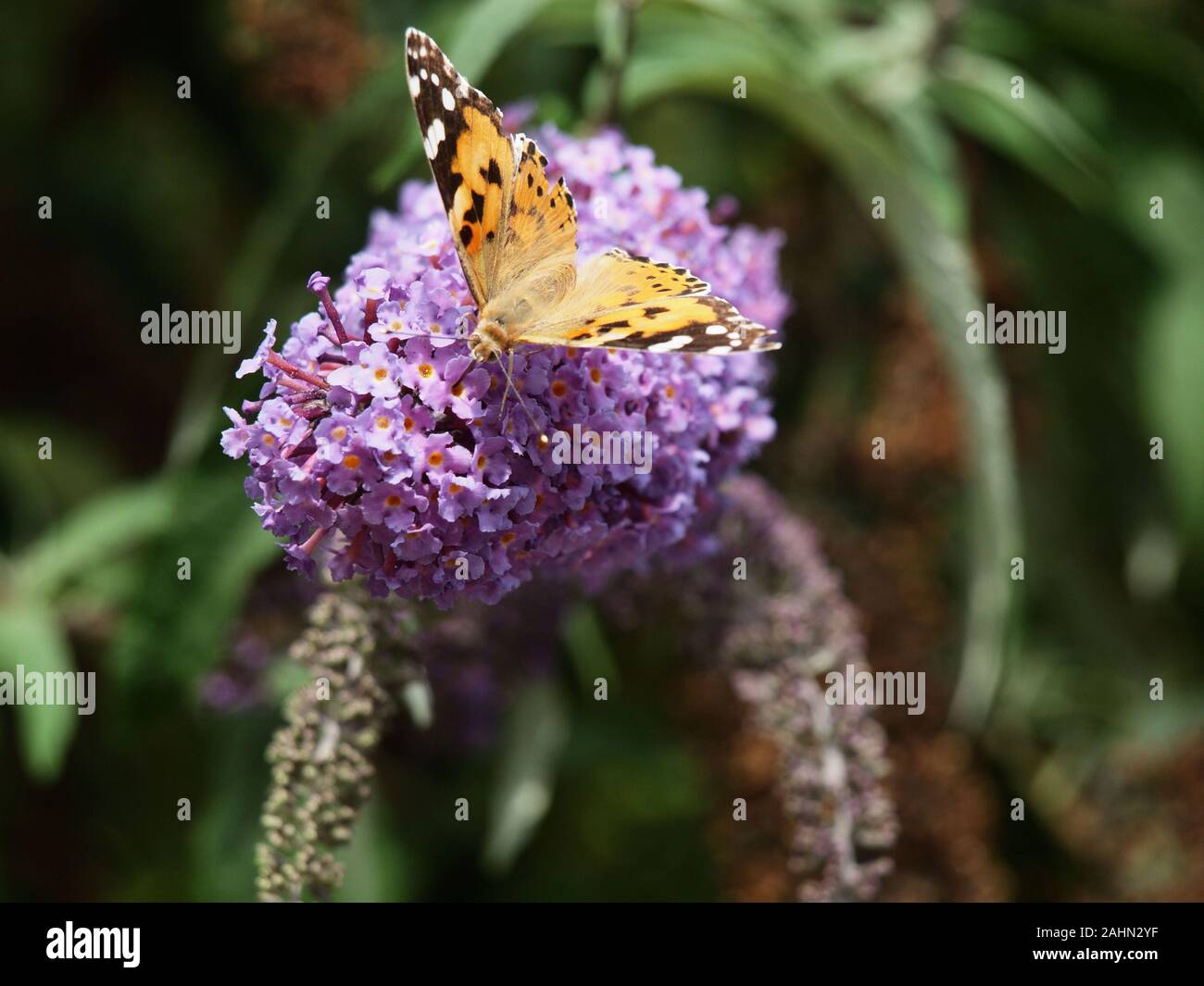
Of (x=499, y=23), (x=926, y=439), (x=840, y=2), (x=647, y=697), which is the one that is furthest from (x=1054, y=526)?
(x=499, y=23)

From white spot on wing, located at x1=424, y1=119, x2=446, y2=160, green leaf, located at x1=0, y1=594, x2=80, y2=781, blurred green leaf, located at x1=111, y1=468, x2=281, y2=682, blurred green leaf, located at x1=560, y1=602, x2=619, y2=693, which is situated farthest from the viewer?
blurred green leaf, located at x1=560, y1=602, x2=619, y2=693

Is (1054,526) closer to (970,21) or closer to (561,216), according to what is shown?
(970,21)

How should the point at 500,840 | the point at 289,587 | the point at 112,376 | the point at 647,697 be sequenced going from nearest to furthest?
the point at 289,587 → the point at 500,840 → the point at 647,697 → the point at 112,376

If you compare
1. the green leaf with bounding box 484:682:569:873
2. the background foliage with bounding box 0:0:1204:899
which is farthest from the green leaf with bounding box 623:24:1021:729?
the green leaf with bounding box 484:682:569:873

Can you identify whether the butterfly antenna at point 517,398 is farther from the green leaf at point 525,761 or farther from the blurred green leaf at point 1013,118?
the blurred green leaf at point 1013,118

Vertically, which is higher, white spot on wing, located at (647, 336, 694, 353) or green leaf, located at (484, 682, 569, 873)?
white spot on wing, located at (647, 336, 694, 353)

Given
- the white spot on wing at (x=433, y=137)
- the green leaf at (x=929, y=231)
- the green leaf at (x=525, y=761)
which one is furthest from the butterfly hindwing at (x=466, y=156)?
the green leaf at (x=525, y=761)

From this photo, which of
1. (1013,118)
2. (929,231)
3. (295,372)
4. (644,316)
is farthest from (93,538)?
(1013,118)

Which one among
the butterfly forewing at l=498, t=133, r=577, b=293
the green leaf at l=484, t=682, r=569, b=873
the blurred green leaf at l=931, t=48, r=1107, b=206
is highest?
the blurred green leaf at l=931, t=48, r=1107, b=206

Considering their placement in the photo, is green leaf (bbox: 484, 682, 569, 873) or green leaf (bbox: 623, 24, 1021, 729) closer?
green leaf (bbox: 623, 24, 1021, 729)

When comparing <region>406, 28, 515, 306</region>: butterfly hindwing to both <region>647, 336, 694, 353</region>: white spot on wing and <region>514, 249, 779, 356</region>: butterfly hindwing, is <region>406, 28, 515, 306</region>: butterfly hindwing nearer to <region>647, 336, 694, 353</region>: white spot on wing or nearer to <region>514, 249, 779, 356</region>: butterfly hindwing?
<region>514, 249, 779, 356</region>: butterfly hindwing
